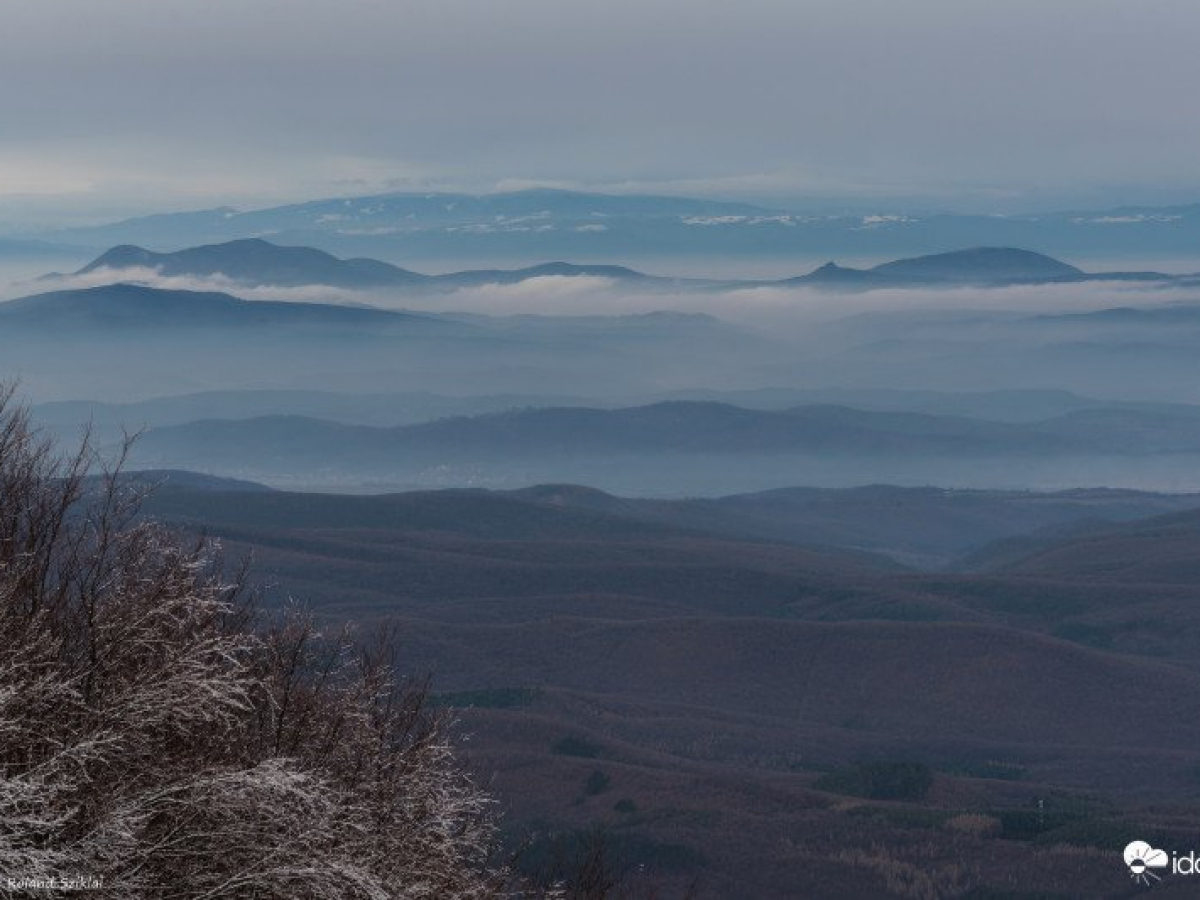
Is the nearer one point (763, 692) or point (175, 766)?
point (175, 766)

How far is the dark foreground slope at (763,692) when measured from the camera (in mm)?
57719

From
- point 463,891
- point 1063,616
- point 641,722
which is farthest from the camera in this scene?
point 1063,616

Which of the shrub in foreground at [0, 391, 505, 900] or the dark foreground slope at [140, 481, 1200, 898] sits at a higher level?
the shrub in foreground at [0, 391, 505, 900]

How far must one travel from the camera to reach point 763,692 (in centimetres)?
10075

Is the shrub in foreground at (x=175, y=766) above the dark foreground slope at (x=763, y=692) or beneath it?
above

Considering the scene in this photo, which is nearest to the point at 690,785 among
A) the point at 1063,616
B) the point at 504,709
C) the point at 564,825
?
the point at 564,825

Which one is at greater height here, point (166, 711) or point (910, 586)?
point (166, 711)

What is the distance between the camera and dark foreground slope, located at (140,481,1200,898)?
57.7 meters

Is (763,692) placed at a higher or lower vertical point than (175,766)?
lower

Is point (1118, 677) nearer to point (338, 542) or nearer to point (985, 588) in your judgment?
point (985, 588)

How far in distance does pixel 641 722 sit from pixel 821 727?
962cm

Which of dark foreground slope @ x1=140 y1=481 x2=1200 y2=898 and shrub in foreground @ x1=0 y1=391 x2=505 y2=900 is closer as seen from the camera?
shrub in foreground @ x1=0 y1=391 x2=505 y2=900

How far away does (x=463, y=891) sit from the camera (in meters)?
17.1

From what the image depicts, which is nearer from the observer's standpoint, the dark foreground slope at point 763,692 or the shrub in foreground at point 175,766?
the shrub in foreground at point 175,766
